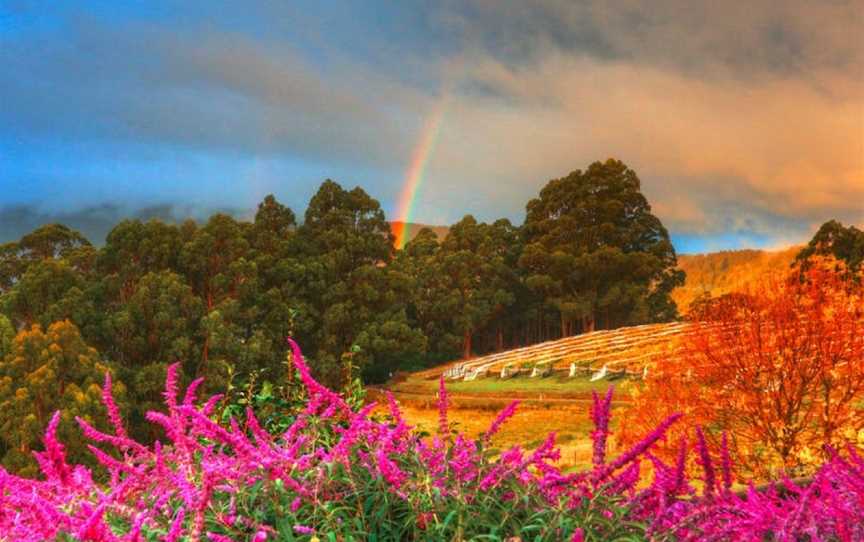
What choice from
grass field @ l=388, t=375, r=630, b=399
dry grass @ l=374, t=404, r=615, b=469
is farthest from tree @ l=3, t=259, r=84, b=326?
dry grass @ l=374, t=404, r=615, b=469

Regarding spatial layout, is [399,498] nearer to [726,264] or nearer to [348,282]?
[348,282]

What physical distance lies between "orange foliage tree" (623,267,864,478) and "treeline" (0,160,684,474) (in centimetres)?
660

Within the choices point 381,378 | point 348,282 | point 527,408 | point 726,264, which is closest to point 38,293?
point 348,282

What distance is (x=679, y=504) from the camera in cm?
289

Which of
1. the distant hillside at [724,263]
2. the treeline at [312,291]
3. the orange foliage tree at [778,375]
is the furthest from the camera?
the distant hillside at [724,263]

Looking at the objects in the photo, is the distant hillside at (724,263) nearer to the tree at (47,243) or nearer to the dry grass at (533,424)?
the tree at (47,243)

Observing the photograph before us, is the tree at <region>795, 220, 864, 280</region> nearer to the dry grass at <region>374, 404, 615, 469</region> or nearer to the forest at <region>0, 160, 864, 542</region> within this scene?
the forest at <region>0, 160, 864, 542</region>

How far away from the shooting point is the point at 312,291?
3472 cm

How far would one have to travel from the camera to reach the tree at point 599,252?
41375 millimetres

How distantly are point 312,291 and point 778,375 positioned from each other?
25.7 m

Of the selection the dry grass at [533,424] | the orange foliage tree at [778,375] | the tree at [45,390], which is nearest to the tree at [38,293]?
the tree at [45,390]

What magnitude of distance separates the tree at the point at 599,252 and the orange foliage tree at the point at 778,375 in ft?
95.4

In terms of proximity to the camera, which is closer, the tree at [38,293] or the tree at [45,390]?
the tree at [45,390]

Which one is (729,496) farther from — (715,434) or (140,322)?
(140,322)
